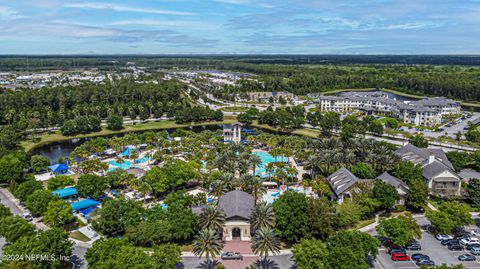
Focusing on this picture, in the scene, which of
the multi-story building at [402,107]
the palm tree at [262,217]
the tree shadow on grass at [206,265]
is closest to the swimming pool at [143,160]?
the tree shadow on grass at [206,265]

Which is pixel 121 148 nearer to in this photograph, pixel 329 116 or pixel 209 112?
pixel 209 112

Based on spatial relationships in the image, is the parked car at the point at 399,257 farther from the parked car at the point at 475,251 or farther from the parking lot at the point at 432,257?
the parked car at the point at 475,251

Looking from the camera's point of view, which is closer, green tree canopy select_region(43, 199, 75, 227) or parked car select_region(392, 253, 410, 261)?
parked car select_region(392, 253, 410, 261)

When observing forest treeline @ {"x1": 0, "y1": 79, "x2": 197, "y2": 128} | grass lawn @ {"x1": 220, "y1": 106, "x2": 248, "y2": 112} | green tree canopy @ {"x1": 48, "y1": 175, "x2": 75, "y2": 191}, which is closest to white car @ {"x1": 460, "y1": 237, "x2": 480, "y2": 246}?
green tree canopy @ {"x1": 48, "y1": 175, "x2": 75, "y2": 191}

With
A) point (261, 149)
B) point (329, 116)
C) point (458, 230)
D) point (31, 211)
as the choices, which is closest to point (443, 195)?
point (458, 230)

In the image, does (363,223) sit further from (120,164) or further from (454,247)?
(120,164)

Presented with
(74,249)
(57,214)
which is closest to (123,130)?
(57,214)

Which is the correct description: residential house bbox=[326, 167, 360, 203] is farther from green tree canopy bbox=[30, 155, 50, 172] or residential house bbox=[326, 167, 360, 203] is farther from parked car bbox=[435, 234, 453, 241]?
green tree canopy bbox=[30, 155, 50, 172]
